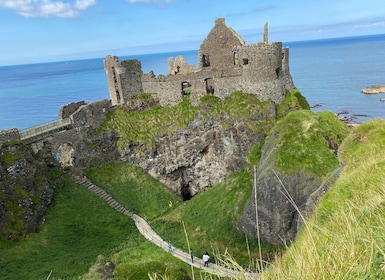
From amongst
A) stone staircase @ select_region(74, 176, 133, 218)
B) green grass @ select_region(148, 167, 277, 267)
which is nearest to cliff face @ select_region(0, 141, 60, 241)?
stone staircase @ select_region(74, 176, 133, 218)

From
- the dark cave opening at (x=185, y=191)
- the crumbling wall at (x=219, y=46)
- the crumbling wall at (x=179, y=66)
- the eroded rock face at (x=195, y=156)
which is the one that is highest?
the crumbling wall at (x=219, y=46)

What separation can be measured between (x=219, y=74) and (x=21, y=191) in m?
21.4

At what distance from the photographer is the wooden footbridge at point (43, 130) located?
95.0ft

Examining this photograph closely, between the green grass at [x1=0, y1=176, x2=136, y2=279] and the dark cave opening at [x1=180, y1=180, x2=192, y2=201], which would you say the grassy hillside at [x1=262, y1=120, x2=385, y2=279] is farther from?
the dark cave opening at [x1=180, y1=180, x2=192, y2=201]

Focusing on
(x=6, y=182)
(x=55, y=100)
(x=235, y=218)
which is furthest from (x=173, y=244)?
(x=55, y=100)

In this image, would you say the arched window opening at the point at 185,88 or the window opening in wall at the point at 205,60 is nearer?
the arched window opening at the point at 185,88

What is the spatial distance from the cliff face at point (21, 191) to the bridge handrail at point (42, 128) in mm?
1803

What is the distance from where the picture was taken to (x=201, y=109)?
33.7 meters

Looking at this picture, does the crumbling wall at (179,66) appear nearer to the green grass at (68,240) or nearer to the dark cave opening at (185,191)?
the dark cave opening at (185,191)

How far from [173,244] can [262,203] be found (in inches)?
321

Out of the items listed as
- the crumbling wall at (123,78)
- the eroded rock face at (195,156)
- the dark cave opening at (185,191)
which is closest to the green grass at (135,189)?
the eroded rock face at (195,156)

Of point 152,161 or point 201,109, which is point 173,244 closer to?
point 152,161

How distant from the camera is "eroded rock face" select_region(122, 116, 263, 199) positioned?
31562mm

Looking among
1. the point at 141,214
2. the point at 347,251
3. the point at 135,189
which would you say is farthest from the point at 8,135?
the point at 347,251
